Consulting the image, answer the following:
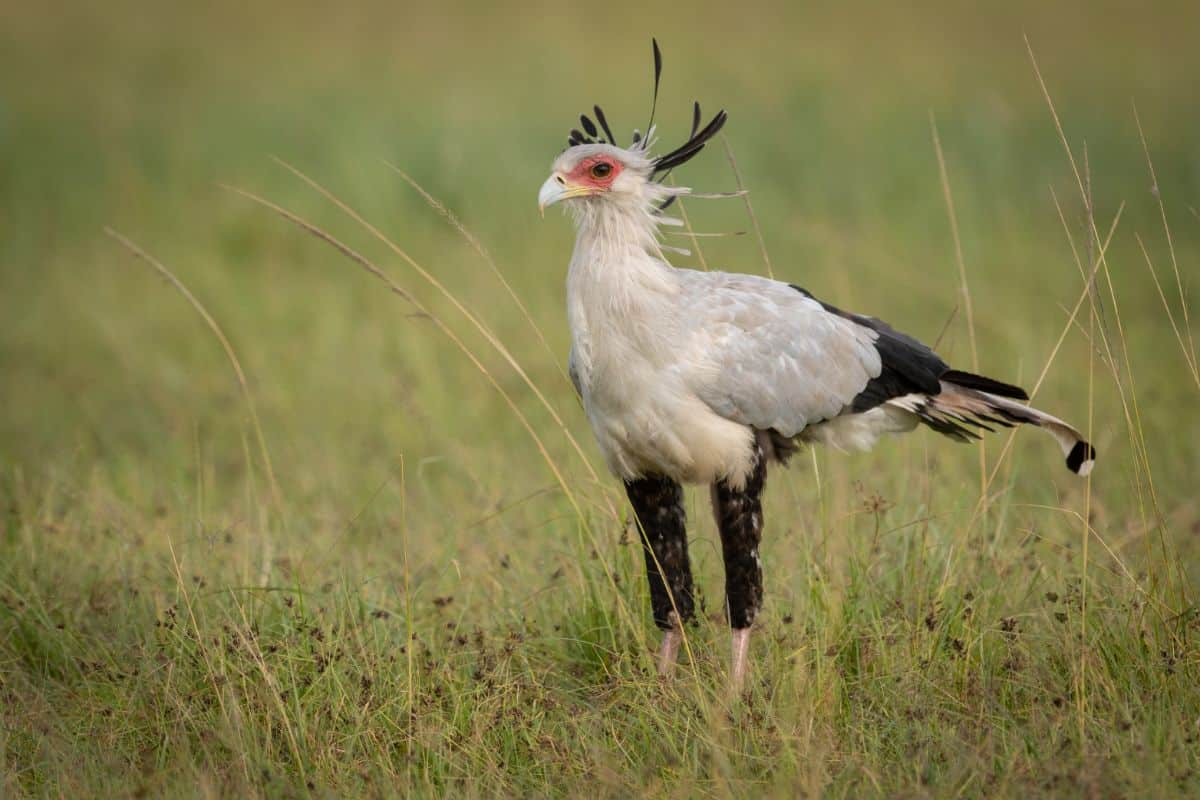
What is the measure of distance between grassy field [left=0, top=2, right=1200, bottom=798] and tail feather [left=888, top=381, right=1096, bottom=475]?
204 millimetres

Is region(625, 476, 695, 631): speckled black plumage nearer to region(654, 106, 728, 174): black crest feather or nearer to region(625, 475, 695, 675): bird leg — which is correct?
region(625, 475, 695, 675): bird leg

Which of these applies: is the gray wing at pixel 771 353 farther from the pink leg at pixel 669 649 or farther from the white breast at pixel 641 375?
the pink leg at pixel 669 649

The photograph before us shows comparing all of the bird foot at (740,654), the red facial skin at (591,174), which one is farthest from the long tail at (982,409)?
the red facial skin at (591,174)

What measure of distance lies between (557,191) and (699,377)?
2.18ft

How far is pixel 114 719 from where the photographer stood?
11.9 ft

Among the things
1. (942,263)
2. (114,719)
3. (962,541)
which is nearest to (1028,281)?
(942,263)

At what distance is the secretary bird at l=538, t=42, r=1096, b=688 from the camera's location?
3.76 metres

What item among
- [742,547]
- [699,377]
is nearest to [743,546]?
[742,547]

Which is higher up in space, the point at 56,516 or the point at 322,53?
the point at 322,53

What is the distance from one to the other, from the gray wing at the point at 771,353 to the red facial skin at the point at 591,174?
15.3 inches

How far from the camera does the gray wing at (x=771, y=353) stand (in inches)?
151

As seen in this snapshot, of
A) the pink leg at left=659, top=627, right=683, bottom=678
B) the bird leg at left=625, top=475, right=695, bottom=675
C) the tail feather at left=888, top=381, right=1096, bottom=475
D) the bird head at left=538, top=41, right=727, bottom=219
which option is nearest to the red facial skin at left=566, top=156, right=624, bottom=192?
the bird head at left=538, top=41, right=727, bottom=219

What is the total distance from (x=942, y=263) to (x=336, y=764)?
6589 millimetres

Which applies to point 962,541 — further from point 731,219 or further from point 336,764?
point 731,219
